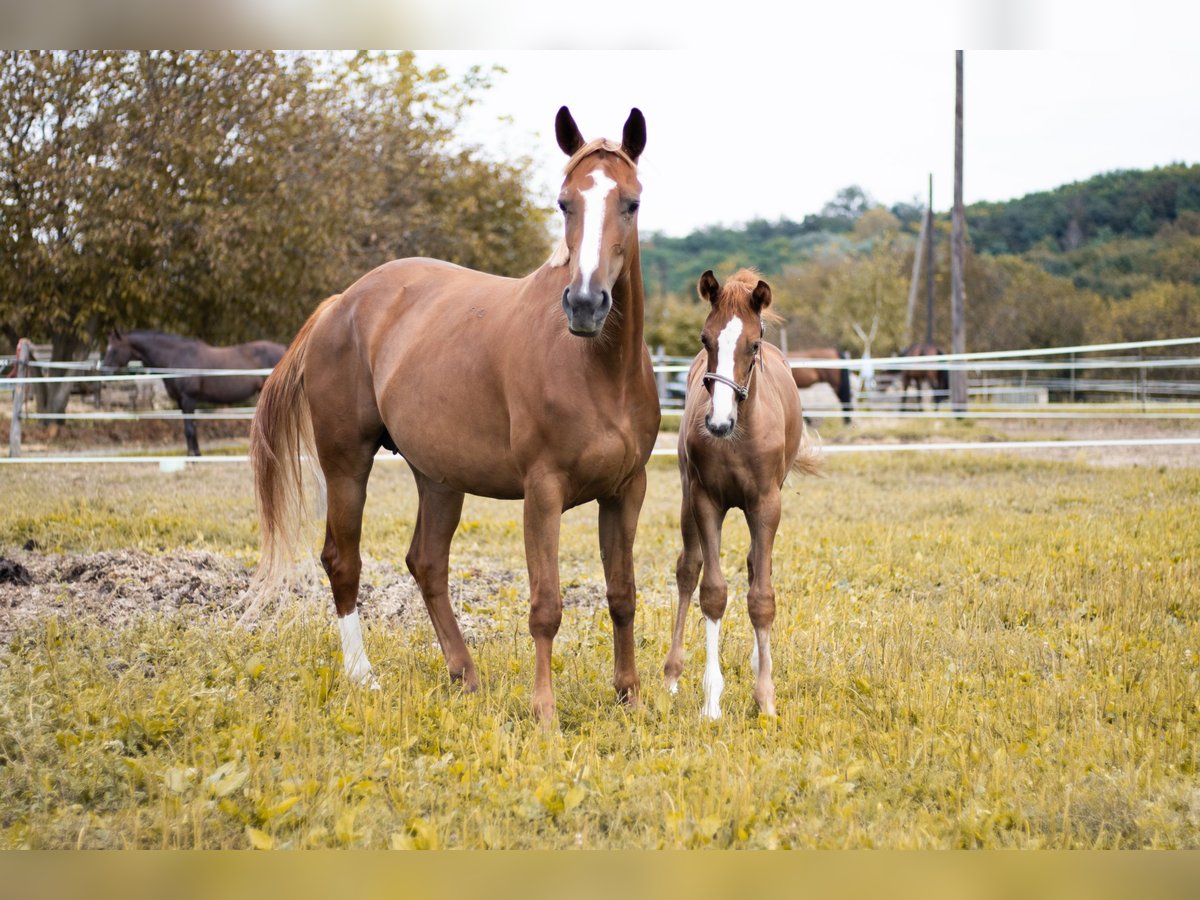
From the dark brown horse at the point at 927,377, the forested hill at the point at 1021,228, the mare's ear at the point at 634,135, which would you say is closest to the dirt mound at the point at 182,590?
the forested hill at the point at 1021,228

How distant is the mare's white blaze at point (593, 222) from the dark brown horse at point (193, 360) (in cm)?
1404

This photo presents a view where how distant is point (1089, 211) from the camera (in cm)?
4525

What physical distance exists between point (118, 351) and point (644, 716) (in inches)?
596

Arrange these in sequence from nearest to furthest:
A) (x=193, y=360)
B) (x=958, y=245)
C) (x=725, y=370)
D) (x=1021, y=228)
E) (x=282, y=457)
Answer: (x=725, y=370) < (x=282, y=457) < (x=193, y=360) < (x=958, y=245) < (x=1021, y=228)

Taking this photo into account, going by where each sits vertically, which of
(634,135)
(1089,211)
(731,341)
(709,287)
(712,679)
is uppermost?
(1089,211)

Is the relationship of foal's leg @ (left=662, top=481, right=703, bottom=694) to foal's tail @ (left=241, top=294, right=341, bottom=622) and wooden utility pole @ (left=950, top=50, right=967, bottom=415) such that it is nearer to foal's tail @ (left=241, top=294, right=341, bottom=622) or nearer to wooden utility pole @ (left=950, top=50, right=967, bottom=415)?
foal's tail @ (left=241, top=294, right=341, bottom=622)

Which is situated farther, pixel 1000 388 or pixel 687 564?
pixel 1000 388

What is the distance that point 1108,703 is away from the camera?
4.21m

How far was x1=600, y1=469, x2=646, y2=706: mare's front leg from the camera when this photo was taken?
14.3 feet

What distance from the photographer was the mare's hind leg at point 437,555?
4.97 m

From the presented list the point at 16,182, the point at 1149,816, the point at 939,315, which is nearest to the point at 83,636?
the point at 1149,816

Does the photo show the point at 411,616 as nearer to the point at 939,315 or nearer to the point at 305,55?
the point at 305,55

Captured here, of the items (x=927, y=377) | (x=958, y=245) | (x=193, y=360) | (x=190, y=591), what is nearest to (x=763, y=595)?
(x=190, y=591)

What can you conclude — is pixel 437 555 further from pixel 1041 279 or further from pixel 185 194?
pixel 1041 279
